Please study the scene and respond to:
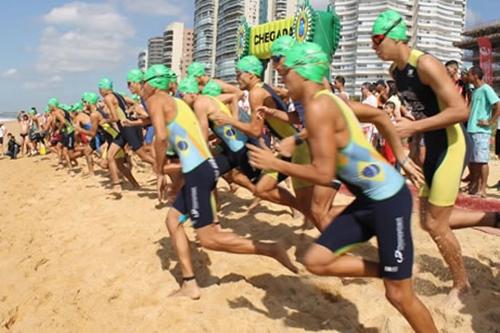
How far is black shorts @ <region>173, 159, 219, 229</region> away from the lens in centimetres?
379

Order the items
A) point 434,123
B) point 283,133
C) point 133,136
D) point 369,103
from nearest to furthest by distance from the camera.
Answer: point 434,123
point 283,133
point 133,136
point 369,103

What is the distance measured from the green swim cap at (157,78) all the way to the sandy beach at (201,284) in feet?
5.80

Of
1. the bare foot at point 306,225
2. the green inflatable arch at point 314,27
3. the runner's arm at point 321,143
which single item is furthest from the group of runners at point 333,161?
the green inflatable arch at point 314,27

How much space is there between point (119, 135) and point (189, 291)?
5.21 m

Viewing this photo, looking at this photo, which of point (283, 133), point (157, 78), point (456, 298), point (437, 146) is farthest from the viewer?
point (283, 133)

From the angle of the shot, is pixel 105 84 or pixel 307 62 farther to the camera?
pixel 105 84

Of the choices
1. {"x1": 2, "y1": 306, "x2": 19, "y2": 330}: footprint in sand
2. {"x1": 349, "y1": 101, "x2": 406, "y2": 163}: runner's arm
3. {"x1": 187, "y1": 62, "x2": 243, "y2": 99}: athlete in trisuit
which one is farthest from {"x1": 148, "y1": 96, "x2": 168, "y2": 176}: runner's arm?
{"x1": 187, "y1": 62, "x2": 243, "y2": 99}: athlete in trisuit

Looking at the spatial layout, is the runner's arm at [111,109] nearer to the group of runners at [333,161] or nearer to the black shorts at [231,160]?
the group of runners at [333,161]

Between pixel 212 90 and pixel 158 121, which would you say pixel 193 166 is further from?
pixel 212 90

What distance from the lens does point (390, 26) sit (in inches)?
127

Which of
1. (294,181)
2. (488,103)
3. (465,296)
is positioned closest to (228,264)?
(294,181)

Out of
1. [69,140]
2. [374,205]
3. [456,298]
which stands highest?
[374,205]

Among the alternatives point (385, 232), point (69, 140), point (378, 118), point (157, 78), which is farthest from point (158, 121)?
point (69, 140)

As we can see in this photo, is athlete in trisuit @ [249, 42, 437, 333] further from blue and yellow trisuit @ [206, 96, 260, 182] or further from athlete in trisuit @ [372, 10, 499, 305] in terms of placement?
blue and yellow trisuit @ [206, 96, 260, 182]
